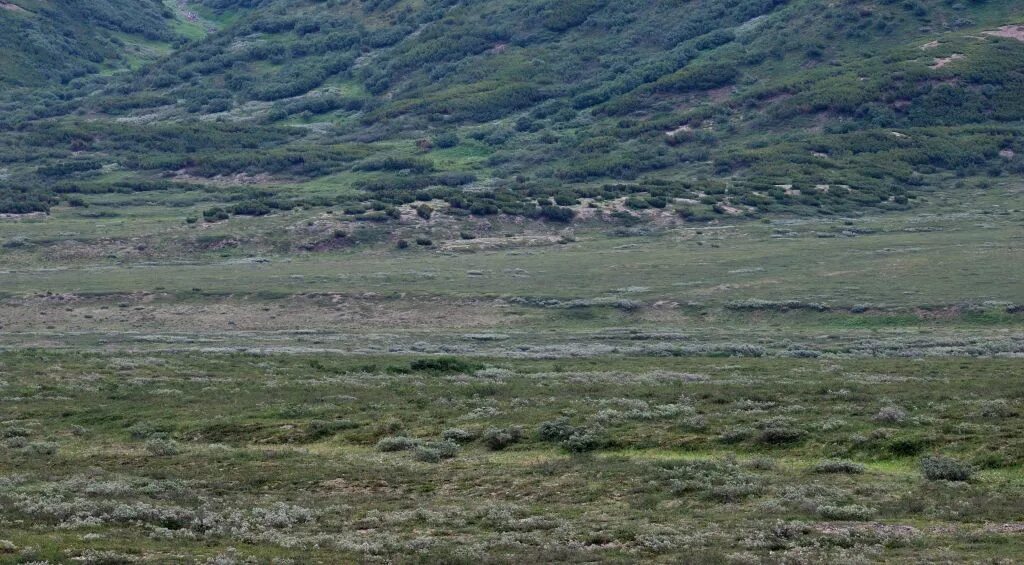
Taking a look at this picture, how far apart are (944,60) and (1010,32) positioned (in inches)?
484

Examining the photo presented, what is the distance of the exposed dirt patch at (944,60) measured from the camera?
393 feet

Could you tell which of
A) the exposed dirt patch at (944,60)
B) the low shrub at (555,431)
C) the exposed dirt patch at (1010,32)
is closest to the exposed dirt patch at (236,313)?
the low shrub at (555,431)

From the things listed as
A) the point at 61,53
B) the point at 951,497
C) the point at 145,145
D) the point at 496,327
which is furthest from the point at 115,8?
the point at 951,497

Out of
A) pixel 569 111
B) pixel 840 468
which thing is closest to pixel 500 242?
pixel 569 111

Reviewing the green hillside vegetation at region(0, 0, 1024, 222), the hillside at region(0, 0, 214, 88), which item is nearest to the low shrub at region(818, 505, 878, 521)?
the green hillside vegetation at region(0, 0, 1024, 222)

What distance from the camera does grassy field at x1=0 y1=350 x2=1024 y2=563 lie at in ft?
63.0

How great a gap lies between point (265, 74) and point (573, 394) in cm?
13647

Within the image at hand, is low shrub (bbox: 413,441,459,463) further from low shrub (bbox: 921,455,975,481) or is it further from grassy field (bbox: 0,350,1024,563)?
low shrub (bbox: 921,455,975,481)

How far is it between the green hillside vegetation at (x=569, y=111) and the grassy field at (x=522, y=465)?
5090 cm

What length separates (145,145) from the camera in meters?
130

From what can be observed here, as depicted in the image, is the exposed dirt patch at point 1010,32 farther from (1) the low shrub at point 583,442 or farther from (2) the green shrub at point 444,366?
(1) the low shrub at point 583,442

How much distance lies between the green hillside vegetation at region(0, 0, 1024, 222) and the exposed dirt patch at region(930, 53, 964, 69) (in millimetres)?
223

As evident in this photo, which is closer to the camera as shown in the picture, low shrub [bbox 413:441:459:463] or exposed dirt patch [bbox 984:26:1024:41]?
low shrub [bbox 413:441:459:463]

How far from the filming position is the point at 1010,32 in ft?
422
